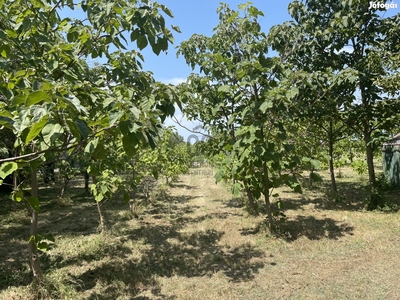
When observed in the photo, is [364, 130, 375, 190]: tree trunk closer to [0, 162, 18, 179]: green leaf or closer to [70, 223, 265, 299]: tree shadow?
[70, 223, 265, 299]: tree shadow

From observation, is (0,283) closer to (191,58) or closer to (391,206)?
(191,58)

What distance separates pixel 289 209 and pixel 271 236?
2758mm

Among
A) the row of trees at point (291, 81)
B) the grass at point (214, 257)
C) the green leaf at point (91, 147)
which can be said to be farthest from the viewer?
the row of trees at point (291, 81)

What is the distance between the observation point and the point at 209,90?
22.6 feet

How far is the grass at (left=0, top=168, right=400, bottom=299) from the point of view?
155 inches

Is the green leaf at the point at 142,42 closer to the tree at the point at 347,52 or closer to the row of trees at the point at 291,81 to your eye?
the row of trees at the point at 291,81

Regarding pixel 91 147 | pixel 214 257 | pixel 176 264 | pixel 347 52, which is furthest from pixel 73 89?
pixel 347 52

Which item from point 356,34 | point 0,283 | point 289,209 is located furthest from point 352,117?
point 0,283

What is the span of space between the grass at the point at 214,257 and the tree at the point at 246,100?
3.45 ft

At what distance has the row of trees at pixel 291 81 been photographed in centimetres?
544

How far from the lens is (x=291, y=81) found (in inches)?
218

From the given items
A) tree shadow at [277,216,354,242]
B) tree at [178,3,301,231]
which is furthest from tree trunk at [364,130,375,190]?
tree at [178,3,301,231]

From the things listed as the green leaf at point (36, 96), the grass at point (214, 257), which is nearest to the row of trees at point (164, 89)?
the green leaf at point (36, 96)

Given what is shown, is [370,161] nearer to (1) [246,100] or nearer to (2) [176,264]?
(1) [246,100]
